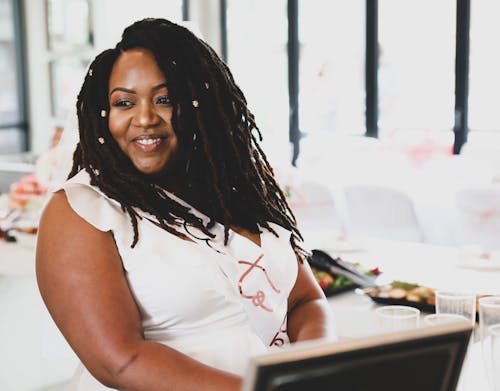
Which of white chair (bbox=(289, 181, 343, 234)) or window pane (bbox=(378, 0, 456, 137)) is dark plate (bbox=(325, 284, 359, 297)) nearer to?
white chair (bbox=(289, 181, 343, 234))

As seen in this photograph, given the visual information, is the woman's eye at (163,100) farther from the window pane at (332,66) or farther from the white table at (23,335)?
the window pane at (332,66)

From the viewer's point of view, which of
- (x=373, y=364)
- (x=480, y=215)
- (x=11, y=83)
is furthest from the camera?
(x=11, y=83)

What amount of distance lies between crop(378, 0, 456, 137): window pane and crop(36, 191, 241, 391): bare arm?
18.4 ft

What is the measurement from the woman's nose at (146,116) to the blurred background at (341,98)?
188cm

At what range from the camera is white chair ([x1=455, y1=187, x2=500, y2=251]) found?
4.85 meters

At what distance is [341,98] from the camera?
24.8 ft

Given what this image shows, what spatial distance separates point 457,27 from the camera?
6586 millimetres

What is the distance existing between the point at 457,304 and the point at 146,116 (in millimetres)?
774

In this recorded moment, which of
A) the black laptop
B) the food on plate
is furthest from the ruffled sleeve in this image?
the food on plate

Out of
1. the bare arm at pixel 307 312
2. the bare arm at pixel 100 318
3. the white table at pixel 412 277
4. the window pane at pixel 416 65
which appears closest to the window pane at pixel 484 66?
the window pane at pixel 416 65

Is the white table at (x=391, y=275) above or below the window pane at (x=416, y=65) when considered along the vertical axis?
below

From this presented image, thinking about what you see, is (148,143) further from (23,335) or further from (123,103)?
(23,335)

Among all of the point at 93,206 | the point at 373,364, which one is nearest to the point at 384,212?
the point at 93,206

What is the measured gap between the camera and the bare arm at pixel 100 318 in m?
1.45
